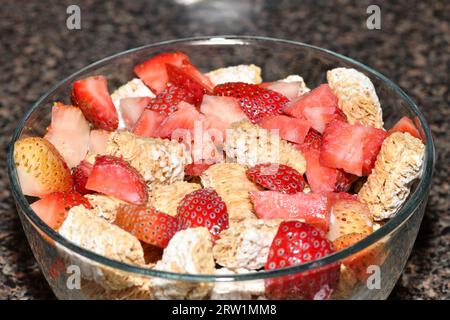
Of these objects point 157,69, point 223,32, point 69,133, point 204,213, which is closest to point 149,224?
point 204,213

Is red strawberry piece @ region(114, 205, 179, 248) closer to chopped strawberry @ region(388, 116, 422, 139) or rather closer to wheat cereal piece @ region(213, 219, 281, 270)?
wheat cereal piece @ region(213, 219, 281, 270)

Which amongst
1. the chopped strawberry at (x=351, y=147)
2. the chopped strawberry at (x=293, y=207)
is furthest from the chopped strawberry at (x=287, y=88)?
the chopped strawberry at (x=293, y=207)

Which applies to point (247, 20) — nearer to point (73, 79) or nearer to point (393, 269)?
point (73, 79)

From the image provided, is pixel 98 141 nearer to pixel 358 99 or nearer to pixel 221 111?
pixel 221 111

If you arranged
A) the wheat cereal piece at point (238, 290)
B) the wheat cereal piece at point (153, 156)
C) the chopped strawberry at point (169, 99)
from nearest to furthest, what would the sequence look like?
the wheat cereal piece at point (238, 290)
the wheat cereal piece at point (153, 156)
the chopped strawberry at point (169, 99)

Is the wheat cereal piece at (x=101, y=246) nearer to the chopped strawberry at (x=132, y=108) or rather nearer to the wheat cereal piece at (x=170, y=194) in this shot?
the wheat cereal piece at (x=170, y=194)

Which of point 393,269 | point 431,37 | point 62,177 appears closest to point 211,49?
point 62,177
